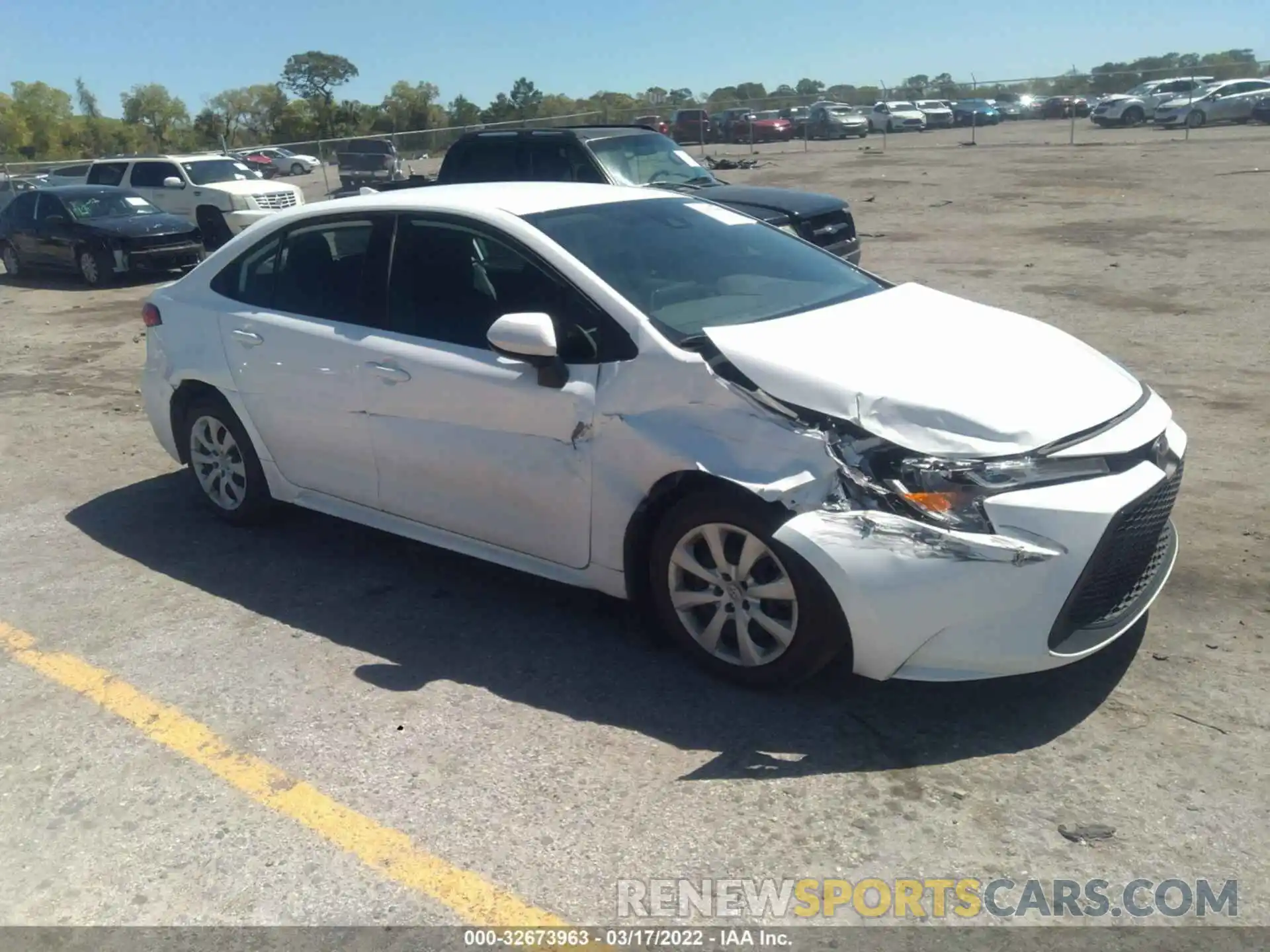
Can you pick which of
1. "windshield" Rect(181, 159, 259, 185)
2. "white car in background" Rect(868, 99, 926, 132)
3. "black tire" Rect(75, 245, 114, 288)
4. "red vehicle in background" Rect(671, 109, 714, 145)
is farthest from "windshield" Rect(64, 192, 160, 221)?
"white car in background" Rect(868, 99, 926, 132)

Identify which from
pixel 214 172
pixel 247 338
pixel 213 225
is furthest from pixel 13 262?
pixel 247 338

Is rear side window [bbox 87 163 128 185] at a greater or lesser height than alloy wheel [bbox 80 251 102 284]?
greater

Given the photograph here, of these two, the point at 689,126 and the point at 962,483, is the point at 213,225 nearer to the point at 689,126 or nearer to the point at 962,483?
the point at 962,483

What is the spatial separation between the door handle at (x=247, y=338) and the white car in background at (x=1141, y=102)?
144 ft

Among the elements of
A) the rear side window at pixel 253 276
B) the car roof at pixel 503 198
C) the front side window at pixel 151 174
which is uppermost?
the front side window at pixel 151 174

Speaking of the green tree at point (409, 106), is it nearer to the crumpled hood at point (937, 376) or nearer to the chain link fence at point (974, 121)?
the chain link fence at point (974, 121)

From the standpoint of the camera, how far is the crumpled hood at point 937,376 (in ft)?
12.1

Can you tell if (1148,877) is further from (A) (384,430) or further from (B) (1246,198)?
(B) (1246,198)

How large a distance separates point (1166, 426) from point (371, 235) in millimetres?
3388

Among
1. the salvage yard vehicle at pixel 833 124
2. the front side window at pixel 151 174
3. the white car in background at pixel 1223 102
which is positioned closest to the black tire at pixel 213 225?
the front side window at pixel 151 174

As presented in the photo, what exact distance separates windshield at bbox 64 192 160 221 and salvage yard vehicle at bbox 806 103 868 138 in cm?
3613

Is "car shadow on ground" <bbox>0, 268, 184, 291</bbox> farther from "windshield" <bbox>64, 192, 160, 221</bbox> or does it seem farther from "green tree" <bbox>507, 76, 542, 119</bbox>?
"green tree" <bbox>507, 76, 542, 119</bbox>

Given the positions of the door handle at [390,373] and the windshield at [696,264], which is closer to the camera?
the windshield at [696,264]

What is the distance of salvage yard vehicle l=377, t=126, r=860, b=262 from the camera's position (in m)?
11.2
